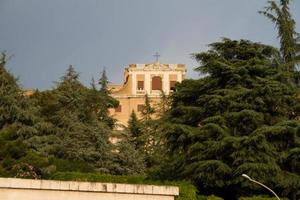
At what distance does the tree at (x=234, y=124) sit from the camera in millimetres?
26406

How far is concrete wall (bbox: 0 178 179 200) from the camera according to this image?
884 inches

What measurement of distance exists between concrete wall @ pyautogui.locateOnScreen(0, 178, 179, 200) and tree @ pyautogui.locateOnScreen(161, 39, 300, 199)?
9.73ft

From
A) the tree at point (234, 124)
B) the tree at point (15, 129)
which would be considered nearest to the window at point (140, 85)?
the tree at point (15, 129)

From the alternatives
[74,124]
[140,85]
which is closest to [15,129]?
[74,124]

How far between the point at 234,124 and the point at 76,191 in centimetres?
842

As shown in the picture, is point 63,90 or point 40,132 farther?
point 63,90

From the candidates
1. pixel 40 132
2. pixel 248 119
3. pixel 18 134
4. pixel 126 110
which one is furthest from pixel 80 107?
pixel 126 110

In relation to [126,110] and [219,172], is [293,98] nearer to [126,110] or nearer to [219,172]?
[219,172]

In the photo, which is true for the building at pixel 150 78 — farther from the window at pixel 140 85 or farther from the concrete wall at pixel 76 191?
the concrete wall at pixel 76 191

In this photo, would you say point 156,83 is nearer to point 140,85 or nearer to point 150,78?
point 150,78

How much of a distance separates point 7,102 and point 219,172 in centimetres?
1472

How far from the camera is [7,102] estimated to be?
35.9 meters

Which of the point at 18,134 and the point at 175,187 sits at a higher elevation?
the point at 18,134

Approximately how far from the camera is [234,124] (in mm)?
28234
